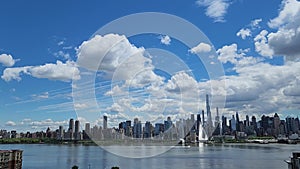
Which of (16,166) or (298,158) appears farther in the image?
(16,166)

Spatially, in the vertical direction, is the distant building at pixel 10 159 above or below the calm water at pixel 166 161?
above

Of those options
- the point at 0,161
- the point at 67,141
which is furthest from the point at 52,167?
the point at 67,141

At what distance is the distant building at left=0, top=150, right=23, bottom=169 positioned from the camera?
10312 millimetres

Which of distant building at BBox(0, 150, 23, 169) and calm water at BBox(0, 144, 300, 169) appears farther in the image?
calm water at BBox(0, 144, 300, 169)

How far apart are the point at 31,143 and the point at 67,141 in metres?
8.45

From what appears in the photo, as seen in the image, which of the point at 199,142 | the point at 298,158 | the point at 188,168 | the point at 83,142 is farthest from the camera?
the point at 199,142

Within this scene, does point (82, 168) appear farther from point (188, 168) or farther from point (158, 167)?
point (188, 168)

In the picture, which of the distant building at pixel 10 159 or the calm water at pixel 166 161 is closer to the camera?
the distant building at pixel 10 159

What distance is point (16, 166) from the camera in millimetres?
11328

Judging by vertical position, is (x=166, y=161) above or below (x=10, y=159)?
below

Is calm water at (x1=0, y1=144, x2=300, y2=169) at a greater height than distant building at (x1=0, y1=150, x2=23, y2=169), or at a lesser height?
lesser

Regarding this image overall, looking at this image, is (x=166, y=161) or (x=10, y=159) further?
(x=166, y=161)

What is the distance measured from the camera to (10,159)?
430 inches

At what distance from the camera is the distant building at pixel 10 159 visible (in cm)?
1031
